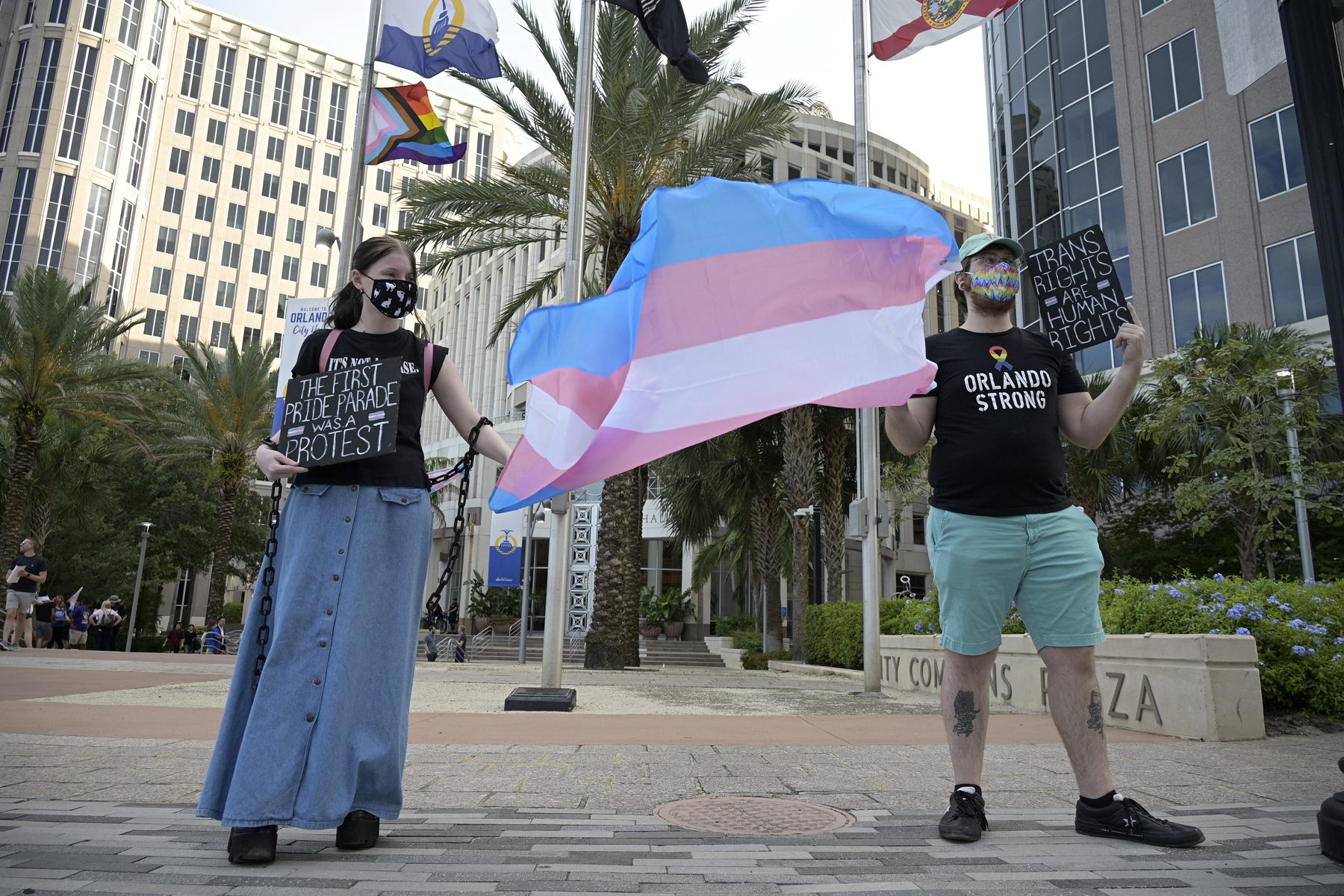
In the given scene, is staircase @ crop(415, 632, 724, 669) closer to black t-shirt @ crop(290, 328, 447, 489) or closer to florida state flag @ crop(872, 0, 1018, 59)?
florida state flag @ crop(872, 0, 1018, 59)

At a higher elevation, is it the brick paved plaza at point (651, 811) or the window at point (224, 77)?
the window at point (224, 77)

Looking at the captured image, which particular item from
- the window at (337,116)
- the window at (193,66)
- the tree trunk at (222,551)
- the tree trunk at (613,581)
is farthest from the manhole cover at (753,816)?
the window at (337,116)

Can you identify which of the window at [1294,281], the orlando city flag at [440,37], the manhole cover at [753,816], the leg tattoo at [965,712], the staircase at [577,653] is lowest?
the staircase at [577,653]

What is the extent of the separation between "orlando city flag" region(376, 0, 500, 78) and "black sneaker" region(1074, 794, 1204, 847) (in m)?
11.5

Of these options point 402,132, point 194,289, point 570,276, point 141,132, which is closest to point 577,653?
point 402,132

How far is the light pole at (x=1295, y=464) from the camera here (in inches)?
750

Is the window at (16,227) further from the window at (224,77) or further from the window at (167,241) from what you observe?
the window at (224,77)

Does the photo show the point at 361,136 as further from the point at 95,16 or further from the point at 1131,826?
the point at 95,16

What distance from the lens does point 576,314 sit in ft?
12.8

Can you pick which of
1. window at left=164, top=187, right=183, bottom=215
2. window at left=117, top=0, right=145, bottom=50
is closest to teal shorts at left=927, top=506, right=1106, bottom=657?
window at left=117, top=0, right=145, bottom=50

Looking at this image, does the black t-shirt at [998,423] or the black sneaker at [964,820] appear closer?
the black sneaker at [964,820]

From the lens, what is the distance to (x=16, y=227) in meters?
55.6

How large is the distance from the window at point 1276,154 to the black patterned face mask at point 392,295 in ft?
94.4

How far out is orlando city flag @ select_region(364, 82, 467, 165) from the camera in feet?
40.9
